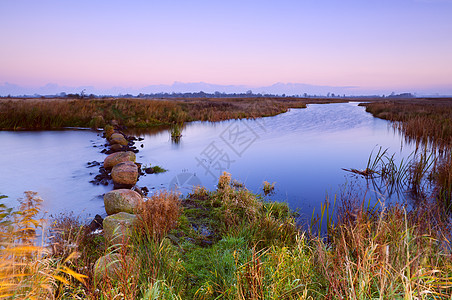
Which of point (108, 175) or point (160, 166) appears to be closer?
point (108, 175)

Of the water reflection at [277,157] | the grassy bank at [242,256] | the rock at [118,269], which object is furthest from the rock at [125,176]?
the rock at [118,269]

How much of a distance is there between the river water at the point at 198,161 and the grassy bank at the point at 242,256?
8.09 ft

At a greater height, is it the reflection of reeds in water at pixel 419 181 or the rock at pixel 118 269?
the rock at pixel 118 269

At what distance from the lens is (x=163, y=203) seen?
20.0ft

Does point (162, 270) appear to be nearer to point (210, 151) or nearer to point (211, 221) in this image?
point (211, 221)

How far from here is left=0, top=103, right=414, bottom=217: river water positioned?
9539 mm

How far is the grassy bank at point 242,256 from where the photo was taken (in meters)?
2.48

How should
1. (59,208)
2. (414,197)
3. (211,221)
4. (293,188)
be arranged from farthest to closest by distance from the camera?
(293,188) < (414,197) < (59,208) < (211,221)

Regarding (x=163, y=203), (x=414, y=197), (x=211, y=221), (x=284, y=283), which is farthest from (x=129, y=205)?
(x=414, y=197)

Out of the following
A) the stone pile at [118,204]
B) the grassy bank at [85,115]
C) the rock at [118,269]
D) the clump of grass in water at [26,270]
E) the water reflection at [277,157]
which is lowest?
the water reflection at [277,157]

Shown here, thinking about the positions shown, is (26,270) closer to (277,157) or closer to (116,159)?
(116,159)

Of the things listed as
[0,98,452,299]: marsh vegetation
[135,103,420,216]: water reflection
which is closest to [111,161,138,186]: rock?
[135,103,420,216]: water reflection

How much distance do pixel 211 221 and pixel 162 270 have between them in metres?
3.10

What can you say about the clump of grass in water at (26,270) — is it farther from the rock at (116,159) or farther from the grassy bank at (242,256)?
the rock at (116,159)
